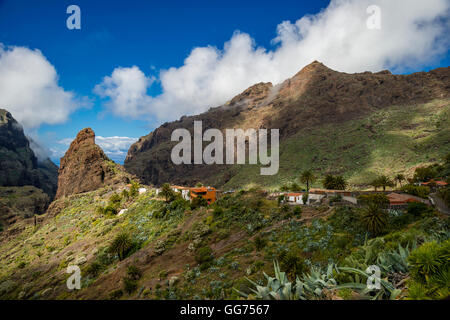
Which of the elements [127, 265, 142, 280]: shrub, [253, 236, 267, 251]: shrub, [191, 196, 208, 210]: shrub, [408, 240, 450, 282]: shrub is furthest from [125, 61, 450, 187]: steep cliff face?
[408, 240, 450, 282]: shrub

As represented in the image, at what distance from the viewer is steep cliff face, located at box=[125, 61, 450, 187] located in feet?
293

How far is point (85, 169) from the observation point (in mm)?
83125

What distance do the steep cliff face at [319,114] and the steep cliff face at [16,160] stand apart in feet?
180

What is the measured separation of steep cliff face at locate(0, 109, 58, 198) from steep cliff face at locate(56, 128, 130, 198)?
60441 millimetres

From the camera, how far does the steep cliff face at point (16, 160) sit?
408 feet

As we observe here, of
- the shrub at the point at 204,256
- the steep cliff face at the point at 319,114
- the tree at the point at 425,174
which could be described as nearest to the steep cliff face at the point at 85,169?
the steep cliff face at the point at 319,114

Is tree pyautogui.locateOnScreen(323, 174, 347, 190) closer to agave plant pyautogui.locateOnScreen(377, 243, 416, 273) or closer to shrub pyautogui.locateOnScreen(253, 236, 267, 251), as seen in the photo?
shrub pyautogui.locateOnScreen(253, 236, 267, 251)

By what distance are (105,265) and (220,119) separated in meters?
161

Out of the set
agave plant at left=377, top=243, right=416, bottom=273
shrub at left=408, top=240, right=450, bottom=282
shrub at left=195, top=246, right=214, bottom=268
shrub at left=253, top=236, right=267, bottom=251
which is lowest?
shrub at left=195, top=246, right=214, bottom=268

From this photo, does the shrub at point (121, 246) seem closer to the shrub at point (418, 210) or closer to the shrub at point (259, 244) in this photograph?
the shrub at point (259, 244)

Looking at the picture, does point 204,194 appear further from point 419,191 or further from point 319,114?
point 319,114

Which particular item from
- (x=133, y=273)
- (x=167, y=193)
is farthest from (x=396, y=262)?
(x=167, y=193)

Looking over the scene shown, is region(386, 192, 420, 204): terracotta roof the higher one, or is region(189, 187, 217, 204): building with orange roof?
region(386, 192, 420, 204): terracotta roof
